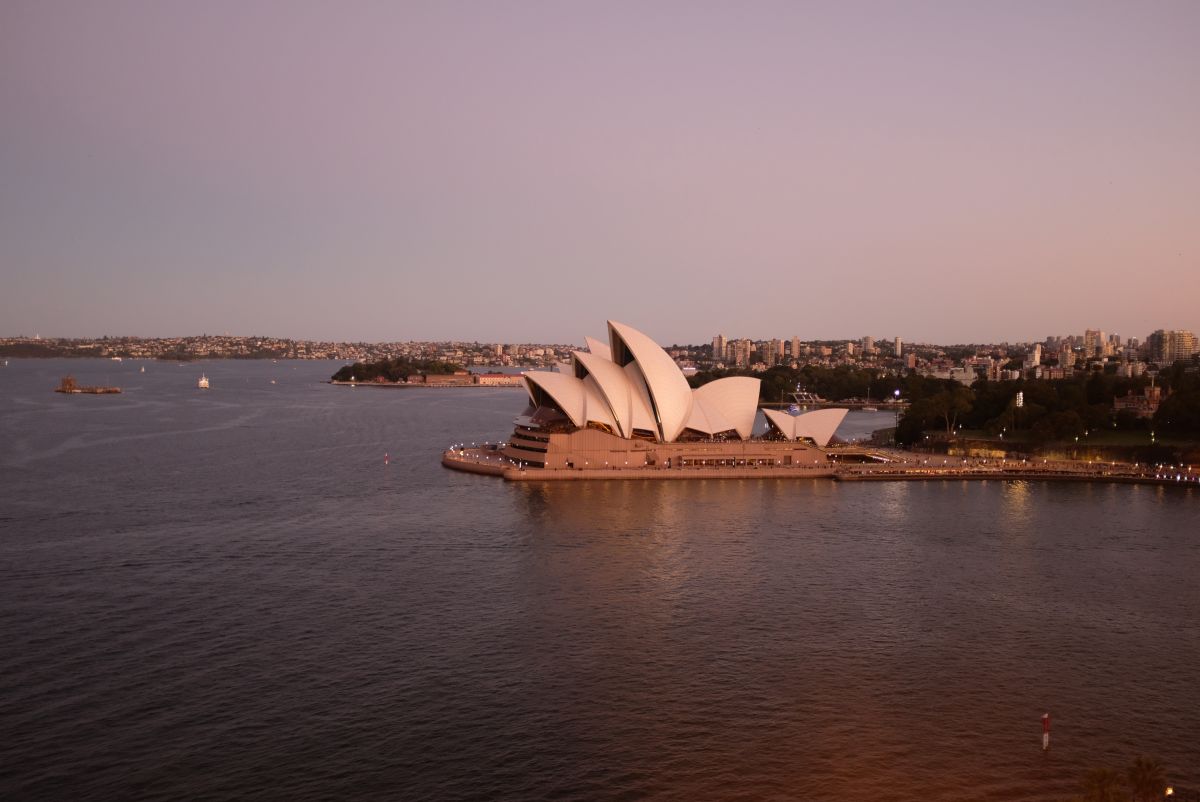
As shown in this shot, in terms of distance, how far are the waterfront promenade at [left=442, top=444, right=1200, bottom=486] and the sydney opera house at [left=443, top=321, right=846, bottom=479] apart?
4.7 inches

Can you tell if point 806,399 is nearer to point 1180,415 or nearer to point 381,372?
point 1180,415

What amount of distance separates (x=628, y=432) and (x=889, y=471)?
1288cm

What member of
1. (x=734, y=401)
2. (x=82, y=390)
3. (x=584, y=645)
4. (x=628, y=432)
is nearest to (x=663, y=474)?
(x=628, y=432)

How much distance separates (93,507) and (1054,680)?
3140 centimetres

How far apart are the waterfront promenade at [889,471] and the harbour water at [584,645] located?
5.55m

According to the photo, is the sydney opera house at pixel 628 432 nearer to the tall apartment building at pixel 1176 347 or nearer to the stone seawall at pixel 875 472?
the stone seawall at pixel 875 472

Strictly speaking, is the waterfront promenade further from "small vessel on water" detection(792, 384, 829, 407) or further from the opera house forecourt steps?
"small vessel on water" detection(792, 384, 829, 407)

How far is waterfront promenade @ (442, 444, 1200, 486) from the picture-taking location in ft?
142

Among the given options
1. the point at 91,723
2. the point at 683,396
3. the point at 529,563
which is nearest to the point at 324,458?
the point at 683,396

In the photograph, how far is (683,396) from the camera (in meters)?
45.8

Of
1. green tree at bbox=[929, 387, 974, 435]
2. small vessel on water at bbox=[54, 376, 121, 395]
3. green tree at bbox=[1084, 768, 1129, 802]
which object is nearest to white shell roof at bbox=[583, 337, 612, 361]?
green tree at bbox=[929, 387, 974, 435]

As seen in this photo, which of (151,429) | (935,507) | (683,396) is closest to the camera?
(935,507)

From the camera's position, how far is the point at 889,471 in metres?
45.3

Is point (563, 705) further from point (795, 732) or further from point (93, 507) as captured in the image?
point (93, 507)
